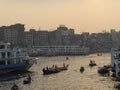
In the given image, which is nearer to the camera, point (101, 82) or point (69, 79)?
point (101, 82)

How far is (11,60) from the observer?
280ft

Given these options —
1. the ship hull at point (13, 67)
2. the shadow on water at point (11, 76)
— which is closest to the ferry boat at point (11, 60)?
the ship hull at point (13, 67)

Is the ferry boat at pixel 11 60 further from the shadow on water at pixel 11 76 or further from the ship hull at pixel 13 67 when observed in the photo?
the shadow on water at pixel 11 76

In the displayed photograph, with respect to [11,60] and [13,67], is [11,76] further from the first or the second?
[11,60]

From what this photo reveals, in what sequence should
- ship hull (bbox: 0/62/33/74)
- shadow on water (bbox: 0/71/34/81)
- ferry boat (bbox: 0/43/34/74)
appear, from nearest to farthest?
shadow on water (bbox: 0/71/34/81), ship hull (bbox: 0/62/33/74), ferry boat (bbox: 0/43/34/74)

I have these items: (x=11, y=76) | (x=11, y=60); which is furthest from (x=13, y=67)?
(x=11, y=76)

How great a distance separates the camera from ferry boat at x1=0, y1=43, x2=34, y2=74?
82706mm

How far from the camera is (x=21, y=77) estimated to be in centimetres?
7662

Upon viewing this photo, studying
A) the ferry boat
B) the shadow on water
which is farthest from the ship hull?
the shadow on water

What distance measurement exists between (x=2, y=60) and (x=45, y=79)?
13780 mm

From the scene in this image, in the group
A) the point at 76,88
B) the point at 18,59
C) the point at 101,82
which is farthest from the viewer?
the point at 18,59

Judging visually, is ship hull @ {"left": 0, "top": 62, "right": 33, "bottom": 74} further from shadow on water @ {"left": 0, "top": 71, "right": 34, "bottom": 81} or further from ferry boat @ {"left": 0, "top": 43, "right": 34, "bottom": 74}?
shadow on water @ {"left": 0, "top": 71, "right": 34, "bottom": 81}

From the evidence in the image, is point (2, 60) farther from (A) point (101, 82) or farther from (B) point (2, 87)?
(A) point (101, 82)

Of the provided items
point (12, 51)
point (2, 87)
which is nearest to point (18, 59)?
point (12, 51)
